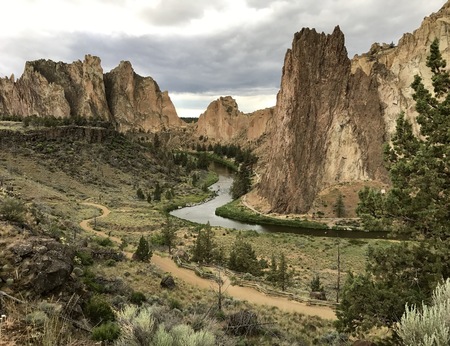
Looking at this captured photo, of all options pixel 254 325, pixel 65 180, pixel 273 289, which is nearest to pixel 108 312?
pixel 254 325

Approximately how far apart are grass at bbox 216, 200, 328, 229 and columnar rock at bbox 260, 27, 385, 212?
7.69 metres

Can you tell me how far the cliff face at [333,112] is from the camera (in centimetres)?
7969

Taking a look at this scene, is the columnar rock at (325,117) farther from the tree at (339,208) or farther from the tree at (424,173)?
the tree at (424,173)

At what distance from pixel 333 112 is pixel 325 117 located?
7.19ft

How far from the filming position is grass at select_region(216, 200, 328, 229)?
220 ft

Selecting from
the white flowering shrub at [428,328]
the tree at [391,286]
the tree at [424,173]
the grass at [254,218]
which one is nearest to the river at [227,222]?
the grass at [254,218]

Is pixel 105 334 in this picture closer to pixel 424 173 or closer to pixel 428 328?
pixel 428 328

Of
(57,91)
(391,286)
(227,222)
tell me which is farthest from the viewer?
(57,91)

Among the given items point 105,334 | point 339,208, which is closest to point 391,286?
point 105,334

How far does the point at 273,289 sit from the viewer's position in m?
25.8

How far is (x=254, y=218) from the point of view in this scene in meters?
71.9

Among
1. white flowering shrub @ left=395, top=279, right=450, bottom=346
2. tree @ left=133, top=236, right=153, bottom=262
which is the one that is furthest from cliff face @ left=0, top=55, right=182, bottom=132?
white flowering shrub @ left=395, top=279, right=450, bottom=346

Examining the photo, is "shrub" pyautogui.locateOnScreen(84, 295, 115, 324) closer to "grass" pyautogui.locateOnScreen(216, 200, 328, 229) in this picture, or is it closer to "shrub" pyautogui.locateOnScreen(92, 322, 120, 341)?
"shrub" pyautogui.locateOnScreen(92, 322, 120, 341)

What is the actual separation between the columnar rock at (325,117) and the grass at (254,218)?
769 cm
